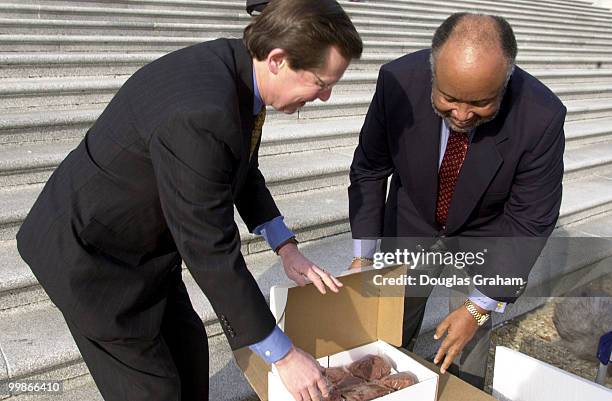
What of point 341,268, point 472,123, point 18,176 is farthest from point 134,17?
point 472,123

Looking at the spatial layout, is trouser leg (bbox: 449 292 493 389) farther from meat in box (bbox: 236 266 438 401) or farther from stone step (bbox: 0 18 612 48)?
stone step (bbox: 0 18 612 48)

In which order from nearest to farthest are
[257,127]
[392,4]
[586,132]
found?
[257,127]
[586,132]
[392,4]

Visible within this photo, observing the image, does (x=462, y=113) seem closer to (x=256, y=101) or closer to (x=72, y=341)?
(x=256, y=101)

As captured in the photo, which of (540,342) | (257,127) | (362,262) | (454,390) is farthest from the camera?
(540,342)

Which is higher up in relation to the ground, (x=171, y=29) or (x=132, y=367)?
(x=171, y=29)

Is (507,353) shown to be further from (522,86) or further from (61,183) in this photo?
(61,183)

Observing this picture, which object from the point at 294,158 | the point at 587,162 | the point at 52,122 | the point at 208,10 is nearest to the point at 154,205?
the point at 52,122

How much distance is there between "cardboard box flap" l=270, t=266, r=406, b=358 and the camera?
1.66 metres

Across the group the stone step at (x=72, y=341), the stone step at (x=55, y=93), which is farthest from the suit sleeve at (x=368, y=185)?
the stone step at (x=55, y=93)

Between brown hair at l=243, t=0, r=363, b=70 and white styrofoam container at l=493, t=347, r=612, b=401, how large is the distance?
107 cm

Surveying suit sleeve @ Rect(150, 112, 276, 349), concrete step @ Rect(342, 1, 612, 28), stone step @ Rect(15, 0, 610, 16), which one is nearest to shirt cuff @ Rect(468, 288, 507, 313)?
suit sleeve @ Rect(150, 112, 276, 349)

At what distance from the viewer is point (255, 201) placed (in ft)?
6.21

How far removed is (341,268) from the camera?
10.6 feet

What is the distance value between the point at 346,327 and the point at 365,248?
1.19 feet
